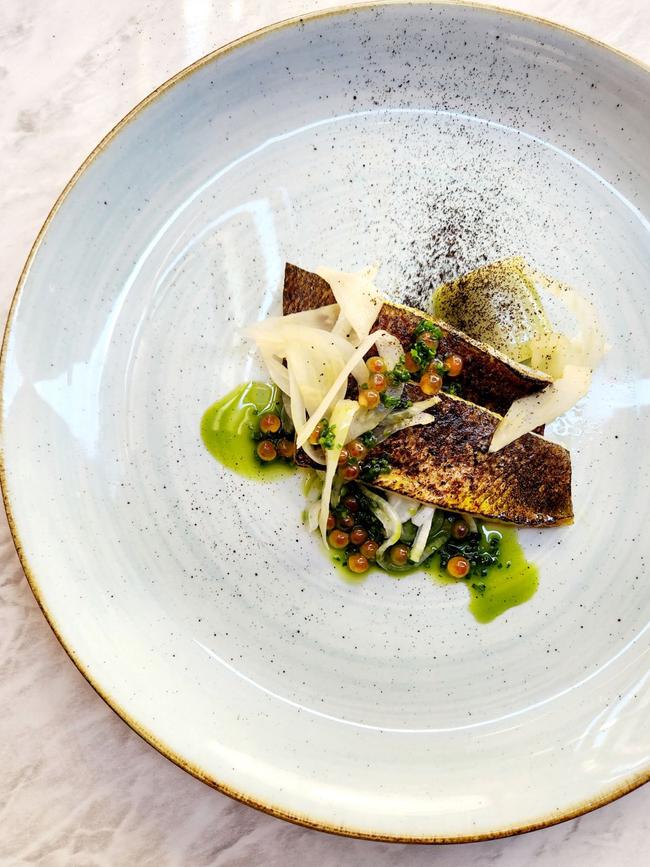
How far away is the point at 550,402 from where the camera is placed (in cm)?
316

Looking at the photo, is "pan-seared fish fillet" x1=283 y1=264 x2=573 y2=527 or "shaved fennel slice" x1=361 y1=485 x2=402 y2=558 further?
"shaved fennel slice" x1=361 y1=485 x2=402 y2=558

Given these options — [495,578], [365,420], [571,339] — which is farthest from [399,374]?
[495,578]

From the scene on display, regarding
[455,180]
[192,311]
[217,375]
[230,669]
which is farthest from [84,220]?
[230,669]

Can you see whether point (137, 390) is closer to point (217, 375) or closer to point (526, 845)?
point (217, 375)

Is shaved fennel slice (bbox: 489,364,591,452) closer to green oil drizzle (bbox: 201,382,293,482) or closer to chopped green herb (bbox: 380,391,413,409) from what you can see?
chopped green herb (bbox: 380,391,413,409)

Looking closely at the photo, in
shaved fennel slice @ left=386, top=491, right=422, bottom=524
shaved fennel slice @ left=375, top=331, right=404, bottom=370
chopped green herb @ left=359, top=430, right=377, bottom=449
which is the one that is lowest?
shaved fennel slice @ left=386, top=491, right=422, bottom=524

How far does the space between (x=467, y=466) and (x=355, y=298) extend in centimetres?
82

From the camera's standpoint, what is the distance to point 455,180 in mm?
3271

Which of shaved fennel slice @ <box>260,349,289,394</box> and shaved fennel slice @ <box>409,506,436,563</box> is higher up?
shaved fennel slice @ <box>260,349,289,394</box>

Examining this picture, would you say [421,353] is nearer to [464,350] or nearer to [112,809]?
[464,350]

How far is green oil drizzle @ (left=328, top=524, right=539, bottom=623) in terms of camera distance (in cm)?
320

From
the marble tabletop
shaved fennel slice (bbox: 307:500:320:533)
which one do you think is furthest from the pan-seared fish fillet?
the marble tabletop

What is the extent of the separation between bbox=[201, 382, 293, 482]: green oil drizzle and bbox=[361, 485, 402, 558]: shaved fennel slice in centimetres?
38

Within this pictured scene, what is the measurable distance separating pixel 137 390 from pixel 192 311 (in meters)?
0.40
